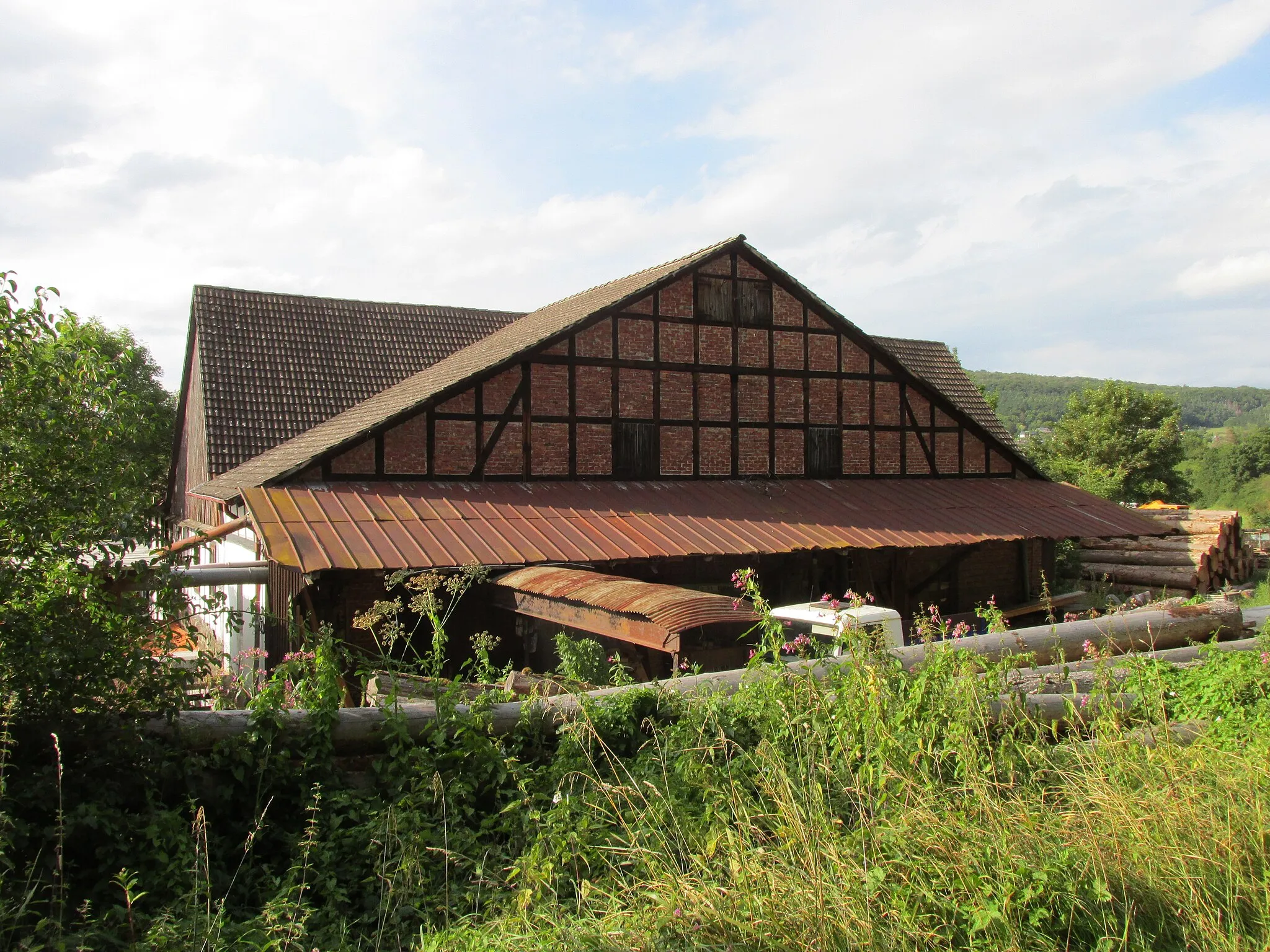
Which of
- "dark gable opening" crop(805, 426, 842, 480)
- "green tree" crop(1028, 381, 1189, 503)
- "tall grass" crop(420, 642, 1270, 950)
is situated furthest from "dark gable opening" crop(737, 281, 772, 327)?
"green tree" crop(1028, 381, 1189, 503)

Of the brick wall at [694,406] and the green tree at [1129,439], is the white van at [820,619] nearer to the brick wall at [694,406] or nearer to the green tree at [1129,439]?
the brick wall at [694,406]

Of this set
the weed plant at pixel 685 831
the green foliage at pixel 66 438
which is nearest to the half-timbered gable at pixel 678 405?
the green foliage at pixel 66 438

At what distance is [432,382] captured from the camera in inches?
620

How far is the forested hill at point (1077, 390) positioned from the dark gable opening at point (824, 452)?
82.8 meters

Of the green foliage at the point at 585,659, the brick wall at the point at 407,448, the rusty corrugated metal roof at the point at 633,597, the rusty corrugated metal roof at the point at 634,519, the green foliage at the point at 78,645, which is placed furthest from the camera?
the brick wall at the point at 407,448

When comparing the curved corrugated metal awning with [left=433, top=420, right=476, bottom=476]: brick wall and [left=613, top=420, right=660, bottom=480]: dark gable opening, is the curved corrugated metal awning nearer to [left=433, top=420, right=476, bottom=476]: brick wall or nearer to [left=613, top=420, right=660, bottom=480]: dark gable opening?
[left=433, top=420, right=476, bottom=476]: brick wall

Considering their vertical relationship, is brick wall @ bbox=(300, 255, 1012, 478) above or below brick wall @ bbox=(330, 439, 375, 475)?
above

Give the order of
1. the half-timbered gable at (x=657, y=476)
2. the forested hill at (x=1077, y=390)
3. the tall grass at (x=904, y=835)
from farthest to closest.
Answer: the forested hill at (x=1077, y=390) → the half-timbered gable at (x=657, y=476) → the tall grass at (x=904, y=835)

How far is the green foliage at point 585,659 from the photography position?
23.2 feet

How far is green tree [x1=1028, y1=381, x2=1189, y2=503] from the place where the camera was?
43.2 metres

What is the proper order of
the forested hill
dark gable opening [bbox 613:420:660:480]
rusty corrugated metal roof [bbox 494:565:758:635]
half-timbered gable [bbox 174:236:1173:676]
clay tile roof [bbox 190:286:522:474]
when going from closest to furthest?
rusty corrugated metal roof [bbox 494:565:758:635] < half-timbered gable [bbox 174:236:1173:676] < dark gable opening [bbox 613:420:660:480] < clay tile roof [bbox 190:286:522:474] < the forested hill

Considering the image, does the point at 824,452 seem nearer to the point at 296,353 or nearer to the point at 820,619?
the point at 820,619

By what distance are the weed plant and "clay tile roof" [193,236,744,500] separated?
764cm

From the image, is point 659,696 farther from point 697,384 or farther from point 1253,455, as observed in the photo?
point 1253,455
